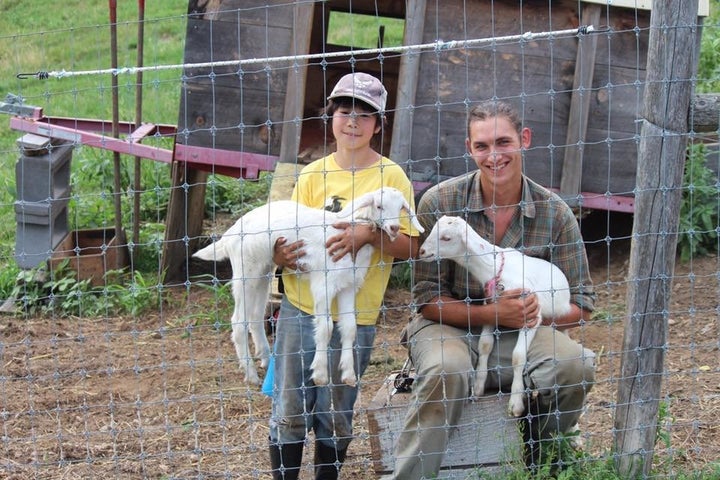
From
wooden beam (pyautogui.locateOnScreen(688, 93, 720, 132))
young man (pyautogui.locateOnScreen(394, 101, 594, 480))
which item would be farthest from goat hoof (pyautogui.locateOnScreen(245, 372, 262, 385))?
wooden beam (pyautogui.locateOnScreen(688, 93, 720, 132))

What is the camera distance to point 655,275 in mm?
4211

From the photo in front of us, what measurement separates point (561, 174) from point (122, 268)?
10.2ft

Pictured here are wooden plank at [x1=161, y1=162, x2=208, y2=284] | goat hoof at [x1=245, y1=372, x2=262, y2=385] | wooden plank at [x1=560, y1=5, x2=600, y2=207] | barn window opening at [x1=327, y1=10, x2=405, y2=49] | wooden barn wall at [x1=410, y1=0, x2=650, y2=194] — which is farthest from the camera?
barn window opening at [x1=327, y1=10, x2=405, y2=49]

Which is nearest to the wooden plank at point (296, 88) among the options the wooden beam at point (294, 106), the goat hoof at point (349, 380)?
the wooden beam at point (294, 106)

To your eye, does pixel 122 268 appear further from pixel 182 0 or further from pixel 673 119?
pixel 182 0

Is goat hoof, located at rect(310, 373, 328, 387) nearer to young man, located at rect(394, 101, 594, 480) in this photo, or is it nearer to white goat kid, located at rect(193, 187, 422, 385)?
white goat kid, located at rect(193, 187, 422, 385)

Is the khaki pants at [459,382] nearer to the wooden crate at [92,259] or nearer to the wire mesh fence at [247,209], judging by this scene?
the wire mesh fence at [247,209]

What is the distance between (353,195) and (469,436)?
3.60 feet

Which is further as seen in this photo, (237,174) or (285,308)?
(237,174)

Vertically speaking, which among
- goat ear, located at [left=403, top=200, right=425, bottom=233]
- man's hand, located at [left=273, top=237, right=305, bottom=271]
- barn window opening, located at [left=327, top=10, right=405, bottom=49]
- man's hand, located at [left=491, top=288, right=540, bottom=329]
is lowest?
man's hand, located at [left=491, top=288, right=540, bottom=329]

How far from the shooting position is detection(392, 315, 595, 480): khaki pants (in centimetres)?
425

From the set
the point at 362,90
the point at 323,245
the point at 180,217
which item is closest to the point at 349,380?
the point at 323,245

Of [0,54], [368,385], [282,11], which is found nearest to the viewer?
[368,385]

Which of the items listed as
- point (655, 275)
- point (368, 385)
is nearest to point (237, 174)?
point (368, 385)
